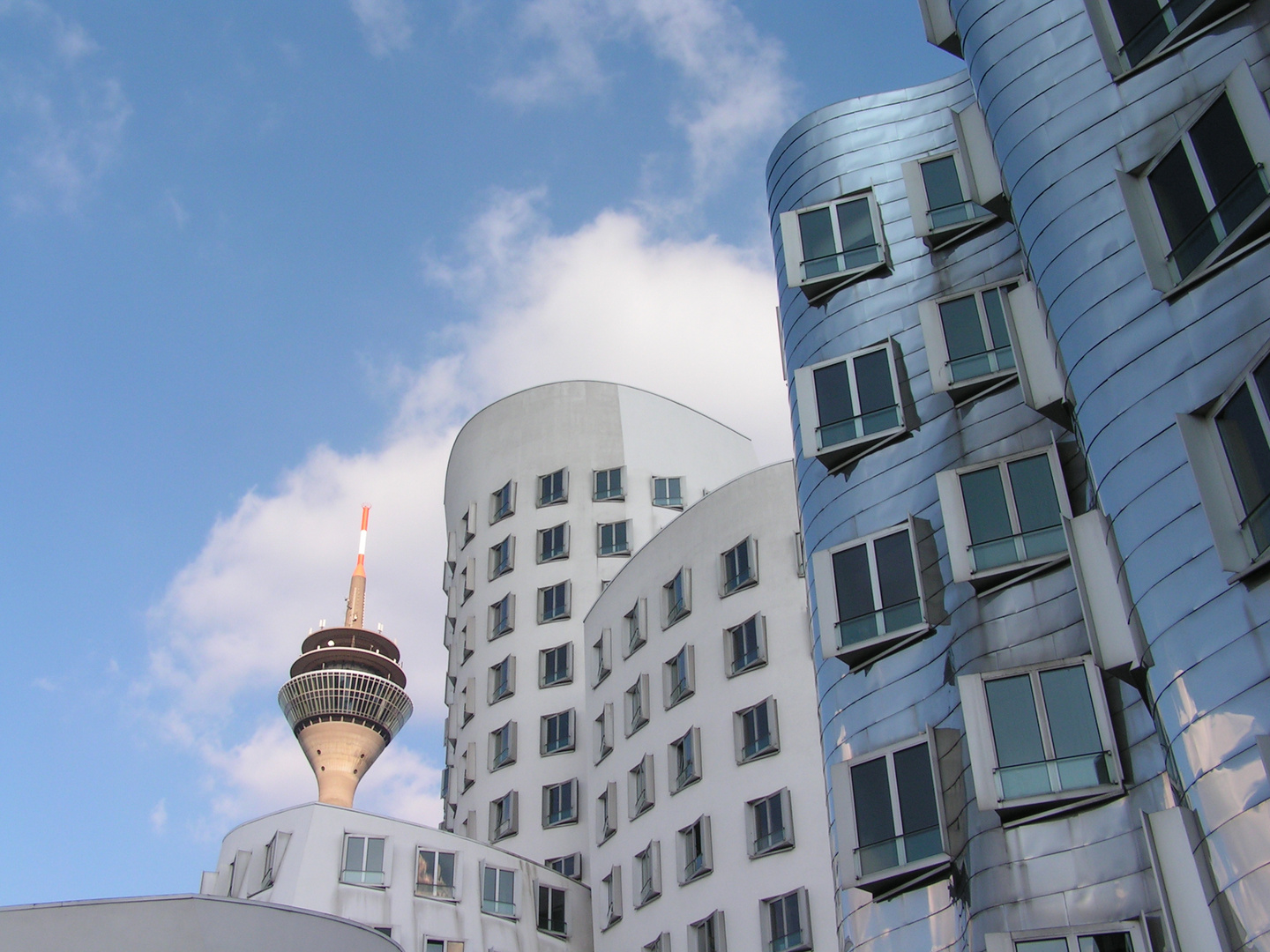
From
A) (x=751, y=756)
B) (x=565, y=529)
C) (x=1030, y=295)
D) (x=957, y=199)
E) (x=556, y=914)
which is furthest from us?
(x=565, y=529)

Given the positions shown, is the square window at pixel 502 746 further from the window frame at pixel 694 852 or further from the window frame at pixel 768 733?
the window frame at pixel 768 733

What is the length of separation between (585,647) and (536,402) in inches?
650

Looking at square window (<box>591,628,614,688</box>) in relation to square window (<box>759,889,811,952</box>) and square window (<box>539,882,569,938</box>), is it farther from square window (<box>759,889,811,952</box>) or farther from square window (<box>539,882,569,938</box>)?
square window (<box>759,889,811,952</box>)

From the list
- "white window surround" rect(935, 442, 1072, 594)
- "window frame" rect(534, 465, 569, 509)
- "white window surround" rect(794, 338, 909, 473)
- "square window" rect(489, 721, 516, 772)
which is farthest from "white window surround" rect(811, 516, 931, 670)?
"window frame" rect(534, 465, 569, 509)

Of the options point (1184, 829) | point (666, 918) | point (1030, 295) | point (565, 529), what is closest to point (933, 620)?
point (1030, 295)

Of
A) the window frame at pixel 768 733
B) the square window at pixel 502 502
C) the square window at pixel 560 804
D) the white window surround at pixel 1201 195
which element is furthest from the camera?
the square window at pixel 502 502

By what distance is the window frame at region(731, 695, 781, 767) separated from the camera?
116 feet

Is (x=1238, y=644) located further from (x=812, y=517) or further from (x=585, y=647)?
(x=585, y=647)

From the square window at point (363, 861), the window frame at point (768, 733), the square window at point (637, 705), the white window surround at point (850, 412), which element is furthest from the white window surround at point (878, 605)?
the square window at point (363, 861)

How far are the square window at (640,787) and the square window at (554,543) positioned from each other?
15070 mm

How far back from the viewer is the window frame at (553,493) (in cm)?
5672

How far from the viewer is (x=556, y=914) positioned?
45.4 meters

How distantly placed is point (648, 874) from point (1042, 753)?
941 inches

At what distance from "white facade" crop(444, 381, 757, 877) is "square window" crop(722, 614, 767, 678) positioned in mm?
10991
